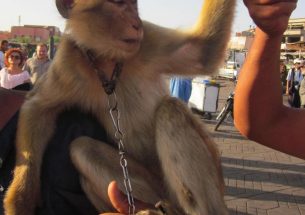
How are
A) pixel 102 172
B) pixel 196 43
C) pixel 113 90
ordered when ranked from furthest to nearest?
pixel 196 43
pixel 102 172
pixel 113 90

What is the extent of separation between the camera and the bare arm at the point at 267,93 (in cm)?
111

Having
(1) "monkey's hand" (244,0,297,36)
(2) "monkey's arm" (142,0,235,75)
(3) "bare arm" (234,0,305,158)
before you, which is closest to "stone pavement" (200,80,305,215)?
(2) "monkey's arm" (142,0,235,75)

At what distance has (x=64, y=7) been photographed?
2.24m

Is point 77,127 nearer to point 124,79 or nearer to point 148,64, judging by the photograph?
point 124,79

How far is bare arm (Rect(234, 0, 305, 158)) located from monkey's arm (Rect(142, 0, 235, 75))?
3.17 feet

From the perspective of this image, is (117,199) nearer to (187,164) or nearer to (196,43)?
(187,164)

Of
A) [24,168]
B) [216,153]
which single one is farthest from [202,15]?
[24,168]

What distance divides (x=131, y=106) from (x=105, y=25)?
0.44 metres

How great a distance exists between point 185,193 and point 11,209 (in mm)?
845

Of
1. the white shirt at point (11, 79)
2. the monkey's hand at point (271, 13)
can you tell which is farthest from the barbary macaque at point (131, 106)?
the white shirt at point (11, 79)

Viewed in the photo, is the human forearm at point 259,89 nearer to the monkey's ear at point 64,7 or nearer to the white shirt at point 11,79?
the monkey's ear at point 64,7

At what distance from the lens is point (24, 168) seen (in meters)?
2.05

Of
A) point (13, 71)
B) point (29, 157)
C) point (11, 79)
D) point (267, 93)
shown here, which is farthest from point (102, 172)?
point (13, 71)

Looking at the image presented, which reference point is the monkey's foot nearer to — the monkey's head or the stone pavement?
the monkey's head
